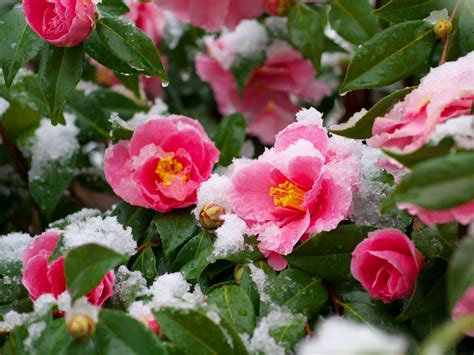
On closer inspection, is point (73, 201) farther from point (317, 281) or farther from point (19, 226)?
point (317, 281)

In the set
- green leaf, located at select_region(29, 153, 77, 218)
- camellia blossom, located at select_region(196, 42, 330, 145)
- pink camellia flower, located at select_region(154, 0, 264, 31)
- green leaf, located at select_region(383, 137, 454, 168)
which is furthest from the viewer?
camellia blossom, located at select_region(196, 42, 330, 145)

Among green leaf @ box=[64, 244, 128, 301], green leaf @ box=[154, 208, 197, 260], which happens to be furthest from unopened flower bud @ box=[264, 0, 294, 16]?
green leaf @ box=[64, 244, 128, 301]

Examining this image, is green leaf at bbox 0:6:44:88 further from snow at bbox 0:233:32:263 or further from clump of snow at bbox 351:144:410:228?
clump of snow at bbox 351:144:410:228

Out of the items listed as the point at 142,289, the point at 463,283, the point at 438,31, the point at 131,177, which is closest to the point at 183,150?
the point at 131,177

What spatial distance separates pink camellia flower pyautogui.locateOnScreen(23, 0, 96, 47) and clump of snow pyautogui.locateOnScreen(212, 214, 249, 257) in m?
0.25

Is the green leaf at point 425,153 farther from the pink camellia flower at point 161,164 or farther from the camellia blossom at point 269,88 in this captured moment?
the camellia blossom at point 269,88

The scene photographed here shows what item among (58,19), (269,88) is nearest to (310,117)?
(58,19)

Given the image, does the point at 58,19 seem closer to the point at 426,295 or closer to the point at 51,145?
the point at 51,145

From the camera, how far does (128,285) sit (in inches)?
28.9

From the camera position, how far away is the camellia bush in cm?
60

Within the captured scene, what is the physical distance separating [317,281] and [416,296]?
0.32 ft

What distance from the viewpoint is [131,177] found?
840 millimetres

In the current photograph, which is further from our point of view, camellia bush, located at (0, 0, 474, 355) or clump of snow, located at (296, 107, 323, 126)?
clump of snow, located at (296, 107, 323, 126)

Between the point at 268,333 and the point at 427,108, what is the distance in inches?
9.1
